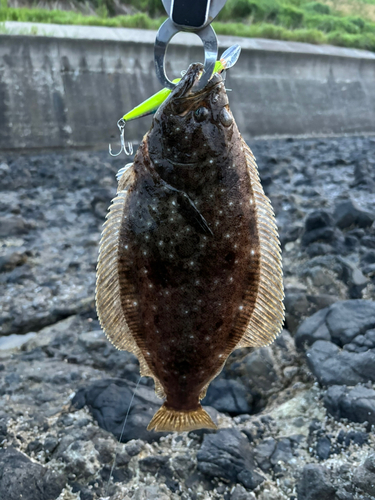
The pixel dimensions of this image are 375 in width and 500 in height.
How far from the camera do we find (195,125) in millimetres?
1736

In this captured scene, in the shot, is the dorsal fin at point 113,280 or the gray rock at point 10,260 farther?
the gray rock at point 10,260

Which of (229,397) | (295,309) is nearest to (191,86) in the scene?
(229,397)

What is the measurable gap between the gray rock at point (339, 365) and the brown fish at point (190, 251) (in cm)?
173

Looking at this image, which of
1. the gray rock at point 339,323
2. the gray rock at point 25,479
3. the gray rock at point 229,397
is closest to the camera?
the gray rock at point 25,479

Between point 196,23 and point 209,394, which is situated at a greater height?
point 196,23

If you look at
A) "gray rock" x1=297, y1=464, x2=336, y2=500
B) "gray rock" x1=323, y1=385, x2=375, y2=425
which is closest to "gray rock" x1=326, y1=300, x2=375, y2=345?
"gray rock" x1=323, y1=385, x2=375, y2=425

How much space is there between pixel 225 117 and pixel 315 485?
90.9 inches

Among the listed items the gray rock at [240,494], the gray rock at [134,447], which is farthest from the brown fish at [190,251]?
the gray rock at [134,447]

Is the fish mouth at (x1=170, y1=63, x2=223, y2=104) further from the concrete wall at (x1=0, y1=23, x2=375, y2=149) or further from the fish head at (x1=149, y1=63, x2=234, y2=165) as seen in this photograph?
the concrete wall at (x1=0, y1=23, x2=375, y2=149)

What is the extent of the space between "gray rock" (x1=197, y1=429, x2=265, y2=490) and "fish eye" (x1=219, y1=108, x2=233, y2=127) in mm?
2269

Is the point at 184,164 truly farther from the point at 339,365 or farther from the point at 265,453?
the point at 339,365

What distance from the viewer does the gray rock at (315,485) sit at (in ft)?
8.75

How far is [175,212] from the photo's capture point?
71.4 inches

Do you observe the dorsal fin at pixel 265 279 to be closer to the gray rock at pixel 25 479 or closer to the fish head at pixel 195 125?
the fish head at pixel 195 125
